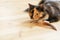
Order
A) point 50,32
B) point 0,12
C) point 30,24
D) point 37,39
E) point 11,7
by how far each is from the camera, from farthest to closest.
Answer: point 11,7, point 0,12, point 30,24, point 50,32, point 37,39

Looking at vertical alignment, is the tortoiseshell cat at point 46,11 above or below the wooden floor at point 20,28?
above

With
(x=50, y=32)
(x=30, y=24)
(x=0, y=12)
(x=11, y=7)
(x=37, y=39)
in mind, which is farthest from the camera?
(x=11, y=7)

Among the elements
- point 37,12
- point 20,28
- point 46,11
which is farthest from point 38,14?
point 20,28

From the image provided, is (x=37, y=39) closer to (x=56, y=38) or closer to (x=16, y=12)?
(x=56, y=38)

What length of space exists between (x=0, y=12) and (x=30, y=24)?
60 centimetres

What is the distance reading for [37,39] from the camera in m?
1.55

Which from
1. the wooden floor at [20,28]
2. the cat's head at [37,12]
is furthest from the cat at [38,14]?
the wooden floor at [20,28]

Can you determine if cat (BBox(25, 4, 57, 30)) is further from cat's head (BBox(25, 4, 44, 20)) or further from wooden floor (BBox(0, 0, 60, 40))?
wooden floor (BBox(0, 0, 60, 40))

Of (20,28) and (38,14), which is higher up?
(38,14)

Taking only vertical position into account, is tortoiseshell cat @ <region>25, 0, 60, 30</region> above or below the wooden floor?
above

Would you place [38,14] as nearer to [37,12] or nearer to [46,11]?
[37,12]

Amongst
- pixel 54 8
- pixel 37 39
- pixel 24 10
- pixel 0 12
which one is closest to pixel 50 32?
pixel 37 39

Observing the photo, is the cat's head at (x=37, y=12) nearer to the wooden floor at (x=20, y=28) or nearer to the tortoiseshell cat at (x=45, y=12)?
the tortoiseshell cat at (x=45, y=12)

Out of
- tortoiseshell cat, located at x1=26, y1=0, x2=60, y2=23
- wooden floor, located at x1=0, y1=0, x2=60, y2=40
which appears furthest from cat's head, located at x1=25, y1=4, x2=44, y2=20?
wooden floor, located at x1=0, y1=0, x2=60, y2=40
